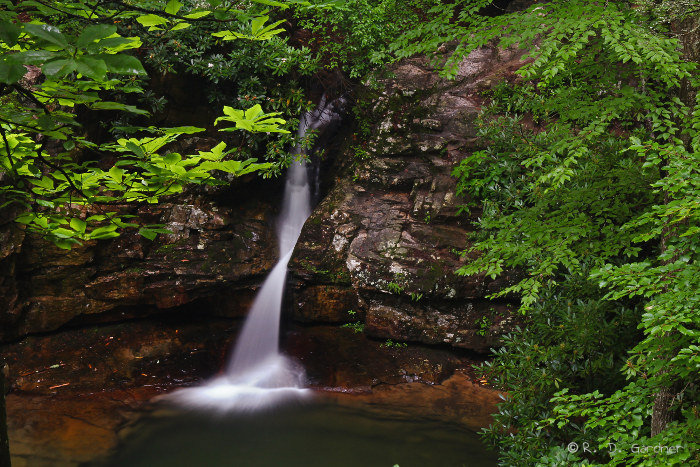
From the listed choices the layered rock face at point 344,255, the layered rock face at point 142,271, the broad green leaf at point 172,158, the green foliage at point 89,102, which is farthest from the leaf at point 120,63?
the layered rock face at point 142,271

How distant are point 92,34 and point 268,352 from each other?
6804mm

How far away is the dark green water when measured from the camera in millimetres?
5027

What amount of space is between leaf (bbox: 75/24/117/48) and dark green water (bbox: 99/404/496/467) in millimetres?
4947

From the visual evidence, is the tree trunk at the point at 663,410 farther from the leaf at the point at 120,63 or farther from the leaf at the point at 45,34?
the leaf at the point at 45,34

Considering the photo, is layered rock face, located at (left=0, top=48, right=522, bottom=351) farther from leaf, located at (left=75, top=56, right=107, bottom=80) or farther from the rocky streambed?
leaf, located at (left=75, top=56, right=107, bottom=80)

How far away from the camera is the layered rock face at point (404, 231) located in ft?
23.2

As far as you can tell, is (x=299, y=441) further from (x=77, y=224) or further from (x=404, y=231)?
(x=77, y=224)

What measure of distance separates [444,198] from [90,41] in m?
7.10

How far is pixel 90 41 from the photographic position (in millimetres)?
1137

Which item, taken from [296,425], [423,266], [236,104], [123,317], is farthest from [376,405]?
[236,104]

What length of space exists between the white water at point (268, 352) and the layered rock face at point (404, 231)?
0.52m

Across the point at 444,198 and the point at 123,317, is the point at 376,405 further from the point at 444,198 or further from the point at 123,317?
the point at 123,317

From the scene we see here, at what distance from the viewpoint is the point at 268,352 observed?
741cm

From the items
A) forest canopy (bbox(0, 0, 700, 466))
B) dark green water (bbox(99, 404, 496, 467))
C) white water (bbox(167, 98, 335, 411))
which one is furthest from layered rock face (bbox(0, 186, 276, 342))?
dark green water (bbox(99, 404, 496, 467))
